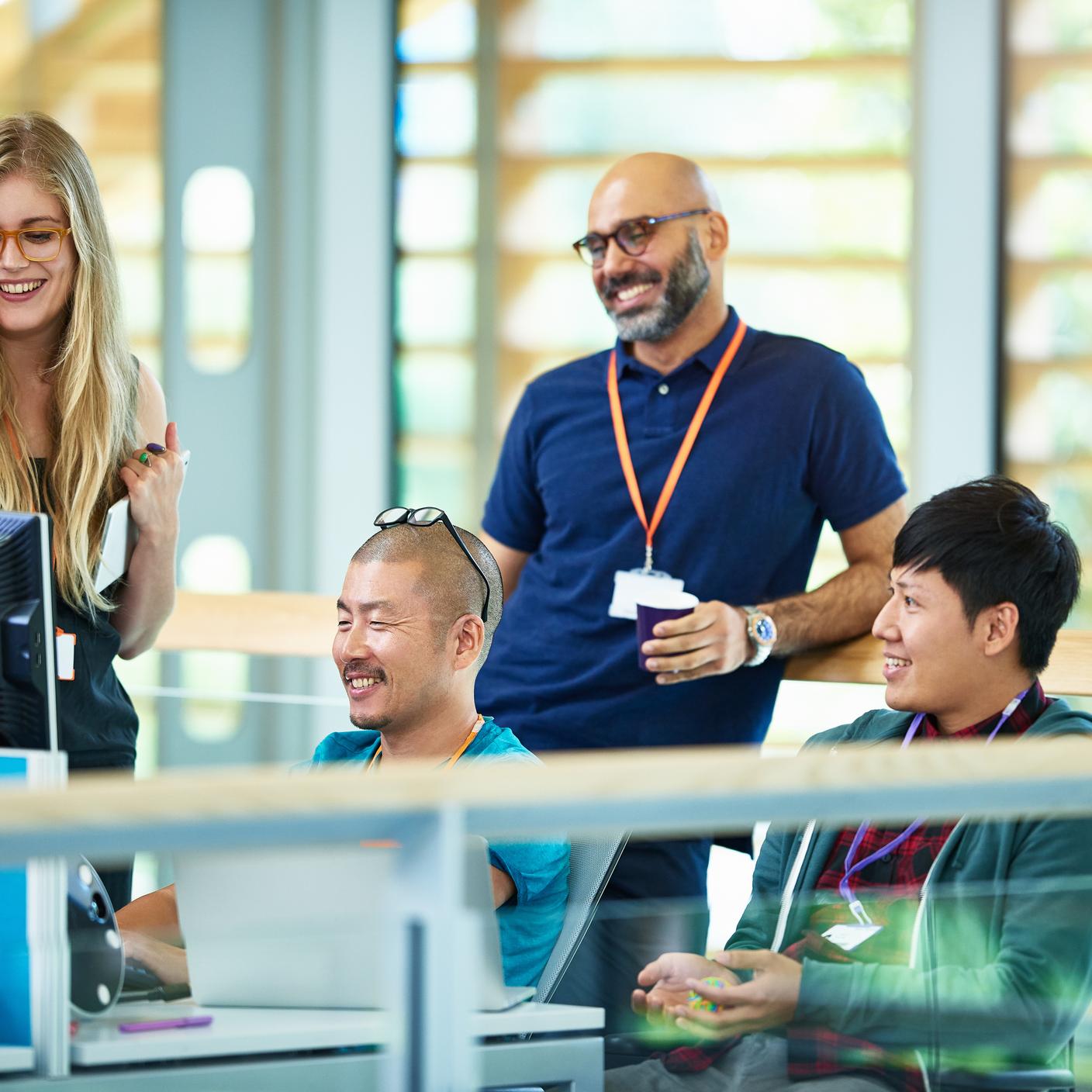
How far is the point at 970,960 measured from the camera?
3.44 ft

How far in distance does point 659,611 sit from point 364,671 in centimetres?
42

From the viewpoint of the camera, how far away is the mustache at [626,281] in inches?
97.6

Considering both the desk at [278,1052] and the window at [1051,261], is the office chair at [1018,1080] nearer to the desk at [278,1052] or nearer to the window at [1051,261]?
the desk at [278,1052]

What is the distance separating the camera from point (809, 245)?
16.0 feet

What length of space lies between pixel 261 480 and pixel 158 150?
1.07 m

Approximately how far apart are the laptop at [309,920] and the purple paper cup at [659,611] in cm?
116

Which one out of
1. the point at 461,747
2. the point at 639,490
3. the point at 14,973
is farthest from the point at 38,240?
the point at 14,973

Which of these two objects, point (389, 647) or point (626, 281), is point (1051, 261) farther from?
point (389, 647)

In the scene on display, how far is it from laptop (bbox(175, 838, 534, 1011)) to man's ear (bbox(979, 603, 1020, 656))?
3.17 feet

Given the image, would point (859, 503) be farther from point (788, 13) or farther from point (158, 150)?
point (158, 150)

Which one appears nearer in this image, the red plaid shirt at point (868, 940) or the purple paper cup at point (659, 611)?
the red plaid shirt at point (868, 940)

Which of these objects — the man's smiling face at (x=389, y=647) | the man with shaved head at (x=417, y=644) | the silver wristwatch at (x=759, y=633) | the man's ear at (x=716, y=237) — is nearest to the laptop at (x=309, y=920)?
the man with shaved head at (x=417, y=644)

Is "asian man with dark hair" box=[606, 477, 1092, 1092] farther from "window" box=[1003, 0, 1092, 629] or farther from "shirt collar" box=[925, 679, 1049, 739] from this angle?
"window" box=[1003, 0, 1092, 629]

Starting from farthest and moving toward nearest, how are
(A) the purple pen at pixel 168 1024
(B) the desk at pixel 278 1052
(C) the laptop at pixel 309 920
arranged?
(A) the purple pen at pixel 168 1024
(B) the desk at pixel 278 1052
(C) the laptop at pixel 309 920
